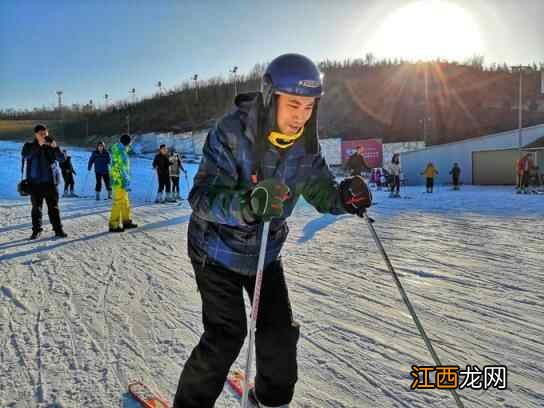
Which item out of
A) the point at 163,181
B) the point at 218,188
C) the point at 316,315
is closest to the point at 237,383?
the point at 316,315

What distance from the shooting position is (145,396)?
2.38m

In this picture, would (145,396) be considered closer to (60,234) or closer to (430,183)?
(60,234)

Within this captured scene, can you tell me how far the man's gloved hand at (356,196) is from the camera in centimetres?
215

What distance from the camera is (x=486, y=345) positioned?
2934mm

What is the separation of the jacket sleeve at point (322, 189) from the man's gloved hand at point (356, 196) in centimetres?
5

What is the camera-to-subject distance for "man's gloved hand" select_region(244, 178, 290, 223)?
1.68 m

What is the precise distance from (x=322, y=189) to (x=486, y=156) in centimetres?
2629

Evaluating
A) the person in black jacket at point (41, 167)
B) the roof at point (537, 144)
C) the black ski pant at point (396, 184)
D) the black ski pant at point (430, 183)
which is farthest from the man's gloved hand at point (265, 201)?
the roof at point (537, 144)

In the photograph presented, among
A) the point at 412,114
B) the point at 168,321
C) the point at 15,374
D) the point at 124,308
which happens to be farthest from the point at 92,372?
the point at 412,114

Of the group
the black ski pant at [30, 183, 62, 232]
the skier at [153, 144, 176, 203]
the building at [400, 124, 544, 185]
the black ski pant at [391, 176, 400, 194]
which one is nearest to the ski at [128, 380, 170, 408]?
the black ski pant at [30, 183, 62, 232]

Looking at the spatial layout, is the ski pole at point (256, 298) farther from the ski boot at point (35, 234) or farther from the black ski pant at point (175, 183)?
the black ski pant at point (175, 183)

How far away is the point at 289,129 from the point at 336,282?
287 centimetres

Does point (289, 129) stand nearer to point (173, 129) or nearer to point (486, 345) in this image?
point (486, 345)

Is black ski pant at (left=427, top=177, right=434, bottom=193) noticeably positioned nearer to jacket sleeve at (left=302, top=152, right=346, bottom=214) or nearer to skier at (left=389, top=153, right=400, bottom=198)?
skier at (left=389, top=153, right=400, bottom=198)
